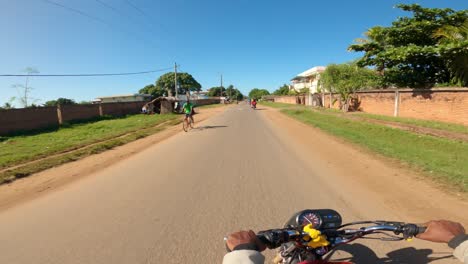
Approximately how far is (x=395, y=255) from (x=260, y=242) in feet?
7.01

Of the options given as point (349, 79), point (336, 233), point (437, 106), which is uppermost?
point (349, 79)

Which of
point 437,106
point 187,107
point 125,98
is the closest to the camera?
point 437,106

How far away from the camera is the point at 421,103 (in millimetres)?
16453

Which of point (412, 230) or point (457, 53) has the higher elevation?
point (457, 53)

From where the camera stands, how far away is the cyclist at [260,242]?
4.88ft

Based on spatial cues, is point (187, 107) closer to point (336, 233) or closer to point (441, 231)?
point (336, 233)

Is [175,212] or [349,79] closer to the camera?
[175,212]

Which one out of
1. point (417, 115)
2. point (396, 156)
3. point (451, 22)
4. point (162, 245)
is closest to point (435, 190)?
point (396, 156)

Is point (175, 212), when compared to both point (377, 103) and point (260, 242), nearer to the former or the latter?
point (260, 242)

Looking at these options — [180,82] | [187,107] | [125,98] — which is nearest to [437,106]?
[187,107]

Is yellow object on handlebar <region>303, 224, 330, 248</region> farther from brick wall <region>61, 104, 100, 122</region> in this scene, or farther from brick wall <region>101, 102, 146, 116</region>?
brick wall <region>101, 102, 146, 116</region>

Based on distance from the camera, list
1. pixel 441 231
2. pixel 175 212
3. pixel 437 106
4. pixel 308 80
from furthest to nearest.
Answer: pixel 308 80
pixel 437 106
pixel 175 212
pixel 441 231

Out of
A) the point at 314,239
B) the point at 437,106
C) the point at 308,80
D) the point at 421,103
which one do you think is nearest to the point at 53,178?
the point at 314,239

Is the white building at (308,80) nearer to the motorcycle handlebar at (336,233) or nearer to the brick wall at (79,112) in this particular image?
the brick wall at (79,112)
